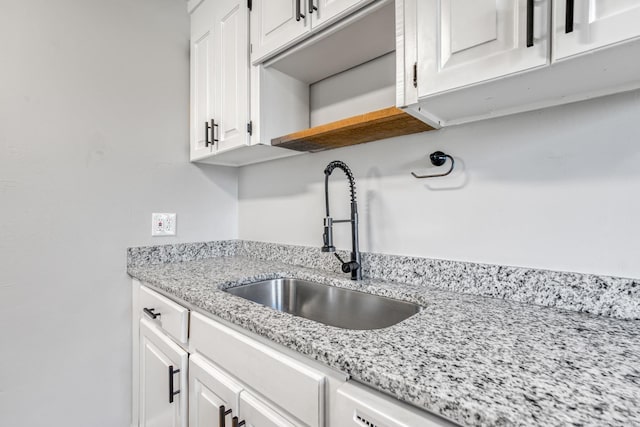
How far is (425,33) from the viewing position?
0.80m

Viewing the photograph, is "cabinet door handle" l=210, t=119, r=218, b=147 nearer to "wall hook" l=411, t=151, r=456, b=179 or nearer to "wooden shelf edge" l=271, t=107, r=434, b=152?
"wooden shelf edge" l=271, t=107, r=434, b=152

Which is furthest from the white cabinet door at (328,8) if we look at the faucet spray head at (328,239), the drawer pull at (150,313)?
the drawer pull at (150,313)

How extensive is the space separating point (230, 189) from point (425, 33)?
144 cm

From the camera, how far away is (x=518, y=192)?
3.10ft

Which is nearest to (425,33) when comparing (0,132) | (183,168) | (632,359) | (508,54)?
(508,54)

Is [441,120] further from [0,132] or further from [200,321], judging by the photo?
[0,132]

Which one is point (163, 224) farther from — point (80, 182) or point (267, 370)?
point (267, 370)

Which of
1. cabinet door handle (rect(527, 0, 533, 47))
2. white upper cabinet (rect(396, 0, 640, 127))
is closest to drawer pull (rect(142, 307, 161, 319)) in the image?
white upper cabinet (rect(396, 0, 640, 127))

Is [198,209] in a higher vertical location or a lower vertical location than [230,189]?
lower

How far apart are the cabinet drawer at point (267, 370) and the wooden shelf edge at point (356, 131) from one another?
72 cm

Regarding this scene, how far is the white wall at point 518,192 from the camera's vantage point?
0.79 m

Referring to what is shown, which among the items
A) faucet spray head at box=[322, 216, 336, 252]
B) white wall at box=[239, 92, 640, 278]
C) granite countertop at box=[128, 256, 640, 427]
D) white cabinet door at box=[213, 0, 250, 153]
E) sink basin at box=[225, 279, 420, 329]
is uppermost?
white cabinet door at box=[213, 0, 250, 153]

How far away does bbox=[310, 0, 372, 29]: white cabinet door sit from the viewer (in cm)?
96

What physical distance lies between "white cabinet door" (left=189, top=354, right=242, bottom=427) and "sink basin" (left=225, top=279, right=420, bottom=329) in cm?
32
